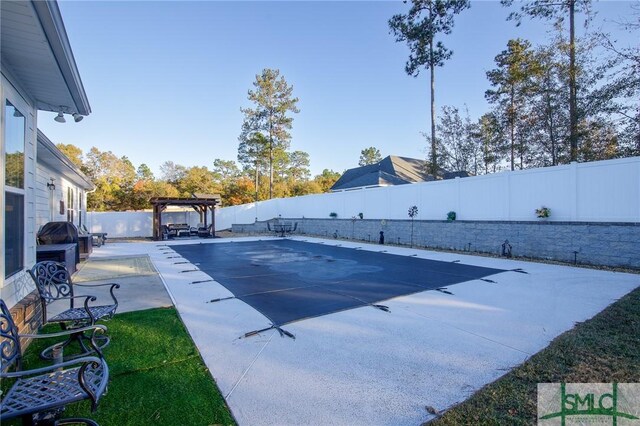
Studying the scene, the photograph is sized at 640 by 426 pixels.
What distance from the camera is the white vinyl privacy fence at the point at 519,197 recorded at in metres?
7.16

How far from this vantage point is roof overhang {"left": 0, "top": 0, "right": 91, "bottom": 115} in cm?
223

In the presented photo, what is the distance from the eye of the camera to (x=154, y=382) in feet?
7.77

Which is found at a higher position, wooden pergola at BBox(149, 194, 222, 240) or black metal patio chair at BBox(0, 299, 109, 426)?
wooden pergola at BBox(149, 194, 222, 240)

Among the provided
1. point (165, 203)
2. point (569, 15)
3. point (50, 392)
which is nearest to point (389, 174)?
point (569, 15)

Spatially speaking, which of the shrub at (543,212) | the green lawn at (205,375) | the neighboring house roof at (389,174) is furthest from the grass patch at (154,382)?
the neighboring house roof at (389,174)

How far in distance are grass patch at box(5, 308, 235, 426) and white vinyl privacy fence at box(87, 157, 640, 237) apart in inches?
374

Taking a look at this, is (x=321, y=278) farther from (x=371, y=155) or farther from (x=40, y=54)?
(x=371, y=155)

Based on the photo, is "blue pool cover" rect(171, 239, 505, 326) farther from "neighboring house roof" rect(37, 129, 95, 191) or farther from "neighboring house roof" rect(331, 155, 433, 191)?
"neighboring house roof" rect(331, 155, 433, 191)

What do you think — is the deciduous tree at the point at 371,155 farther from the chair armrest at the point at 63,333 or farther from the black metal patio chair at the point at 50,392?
the black metal patio chair at the point at 50,392

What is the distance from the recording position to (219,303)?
15.0 ft

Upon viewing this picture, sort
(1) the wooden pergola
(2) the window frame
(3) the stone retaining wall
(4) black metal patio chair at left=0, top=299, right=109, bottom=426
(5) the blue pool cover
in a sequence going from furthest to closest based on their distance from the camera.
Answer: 1. (1) the wooden pergola
2. (3) the stone retaining wall
3. (5) the blue pool cover
4. (2) the window frame
5. (4) black metal patio chair at left=0, top=299, right=109, bottom=426

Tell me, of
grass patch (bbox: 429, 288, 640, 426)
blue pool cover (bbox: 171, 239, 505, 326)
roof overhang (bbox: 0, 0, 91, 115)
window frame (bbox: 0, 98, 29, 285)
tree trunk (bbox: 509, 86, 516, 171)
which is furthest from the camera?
tree trunk (bbox: 509, 86, 516, 171)

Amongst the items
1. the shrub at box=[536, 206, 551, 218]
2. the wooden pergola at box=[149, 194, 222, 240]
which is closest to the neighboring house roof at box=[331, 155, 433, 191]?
the wooden pergola at box=[149, 194, 222, 240]

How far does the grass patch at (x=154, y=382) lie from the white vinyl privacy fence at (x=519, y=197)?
9.50 meters
